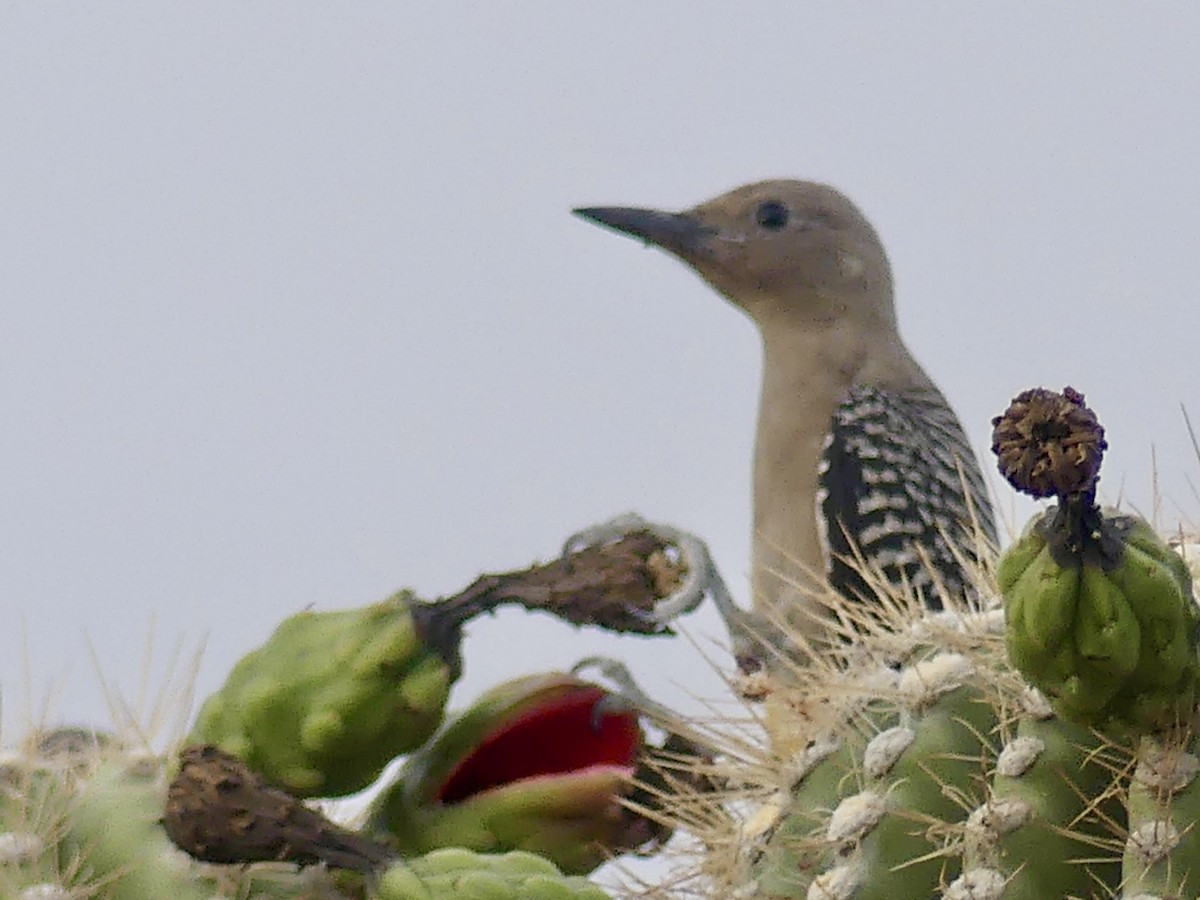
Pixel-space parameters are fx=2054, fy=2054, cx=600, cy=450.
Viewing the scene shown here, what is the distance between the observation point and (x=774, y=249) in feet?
15.9

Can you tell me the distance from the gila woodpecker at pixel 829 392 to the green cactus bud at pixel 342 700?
7.87 feet

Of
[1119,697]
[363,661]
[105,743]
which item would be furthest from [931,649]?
[105,743]

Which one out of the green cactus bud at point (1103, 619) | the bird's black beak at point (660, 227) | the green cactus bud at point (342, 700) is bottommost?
the green cactus bud at point (342, 700)

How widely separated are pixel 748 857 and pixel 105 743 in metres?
0.70

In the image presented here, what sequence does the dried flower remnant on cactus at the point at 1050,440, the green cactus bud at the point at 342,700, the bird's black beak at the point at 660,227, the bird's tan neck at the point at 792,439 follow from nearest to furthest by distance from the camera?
the dried flower remnant on cactus at the point at 1050,440 < the green cactus bud at the point at 342,700 < the bird's tan neck at the point at 792,439 < the bird's black beak at the point at 660,227

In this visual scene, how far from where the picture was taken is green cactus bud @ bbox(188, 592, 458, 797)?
166 cm

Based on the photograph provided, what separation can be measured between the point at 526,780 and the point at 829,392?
3001 mm

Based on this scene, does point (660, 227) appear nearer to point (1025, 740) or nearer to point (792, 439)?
point (792, 439)

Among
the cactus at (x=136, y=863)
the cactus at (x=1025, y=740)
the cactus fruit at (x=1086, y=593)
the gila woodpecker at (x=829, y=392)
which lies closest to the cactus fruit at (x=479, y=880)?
the cactus at (x=136, y=863)

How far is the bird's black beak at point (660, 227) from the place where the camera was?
185 inches

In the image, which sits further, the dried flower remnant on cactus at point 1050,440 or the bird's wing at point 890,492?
the bird's wing at point 890,492

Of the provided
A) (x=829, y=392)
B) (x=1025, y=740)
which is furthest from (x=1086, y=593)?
(x=829, y=392)

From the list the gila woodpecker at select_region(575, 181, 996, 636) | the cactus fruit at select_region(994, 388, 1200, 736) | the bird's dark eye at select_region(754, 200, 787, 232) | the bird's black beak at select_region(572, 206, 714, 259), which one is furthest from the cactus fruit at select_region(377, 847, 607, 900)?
the bird's dark eye at select_region(754, 200, 787, 232)

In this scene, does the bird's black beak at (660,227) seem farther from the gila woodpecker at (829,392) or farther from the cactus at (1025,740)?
the cactus at (1025,740)
